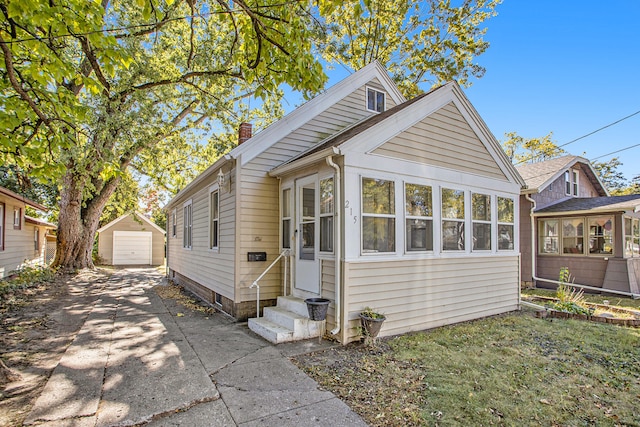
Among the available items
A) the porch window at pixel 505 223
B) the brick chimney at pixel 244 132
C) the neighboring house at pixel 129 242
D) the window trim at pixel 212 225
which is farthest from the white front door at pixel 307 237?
the neighboring house at pixel 129 242

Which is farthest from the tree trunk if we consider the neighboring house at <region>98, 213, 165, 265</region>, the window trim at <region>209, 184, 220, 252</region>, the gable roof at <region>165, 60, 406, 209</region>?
the gable roof at <region>165, 60, 406, 209</region>

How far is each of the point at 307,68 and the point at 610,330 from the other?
721 cm

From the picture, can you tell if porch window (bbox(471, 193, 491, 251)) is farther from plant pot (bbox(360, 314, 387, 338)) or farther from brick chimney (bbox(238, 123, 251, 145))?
brick chimney (bbox(238, 123, 251, 145))

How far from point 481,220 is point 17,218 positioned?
56.5 ft

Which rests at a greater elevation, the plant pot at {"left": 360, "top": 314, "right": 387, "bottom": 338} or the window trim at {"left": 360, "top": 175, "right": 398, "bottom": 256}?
the window trim at {"left": 360, "top": 175, "right": 398, "bottom": 256}

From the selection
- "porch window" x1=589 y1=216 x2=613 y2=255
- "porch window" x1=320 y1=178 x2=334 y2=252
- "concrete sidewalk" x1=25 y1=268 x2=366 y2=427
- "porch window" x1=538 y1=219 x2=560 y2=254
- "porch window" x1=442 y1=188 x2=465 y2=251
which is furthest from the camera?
"porch window" x1=538 y1=219 x2=560 y2=254

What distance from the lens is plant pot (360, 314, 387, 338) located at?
507 cm

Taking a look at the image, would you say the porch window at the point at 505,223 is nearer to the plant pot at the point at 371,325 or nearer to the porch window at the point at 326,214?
the plant pot at the point at 371,325

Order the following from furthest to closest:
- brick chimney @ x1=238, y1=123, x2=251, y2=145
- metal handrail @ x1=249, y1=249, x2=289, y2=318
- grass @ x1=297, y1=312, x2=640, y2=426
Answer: brick chimney @ x1=238, y1=123, x2=251, y2=145 → metal handrail @ x1=249, y1=249, x2=289, y2=318 → grass @ x1=297, y1=312, x2=640, y2=426

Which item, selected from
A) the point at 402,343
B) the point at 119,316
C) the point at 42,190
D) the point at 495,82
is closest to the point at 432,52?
the point at 495,82

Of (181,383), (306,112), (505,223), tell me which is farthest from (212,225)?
(505,223)

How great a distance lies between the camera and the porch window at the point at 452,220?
6637mm

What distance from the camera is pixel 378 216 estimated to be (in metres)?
5.63

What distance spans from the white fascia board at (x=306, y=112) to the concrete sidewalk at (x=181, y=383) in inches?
134
